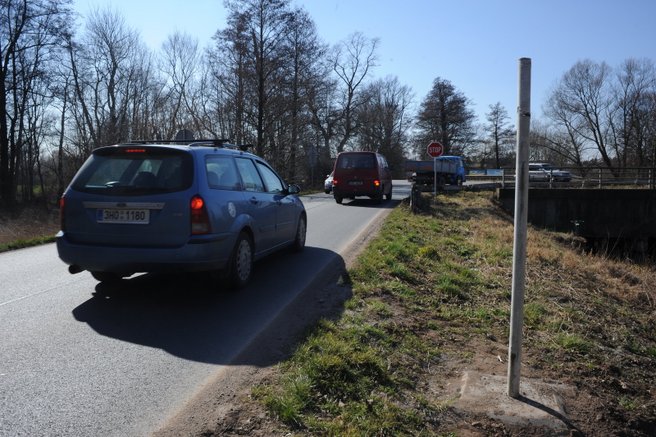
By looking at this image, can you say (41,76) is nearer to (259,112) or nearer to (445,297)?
(259,112)

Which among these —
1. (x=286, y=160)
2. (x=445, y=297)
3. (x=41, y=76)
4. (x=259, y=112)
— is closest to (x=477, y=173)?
(x=286, y=160)

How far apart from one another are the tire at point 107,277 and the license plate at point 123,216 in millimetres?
1133

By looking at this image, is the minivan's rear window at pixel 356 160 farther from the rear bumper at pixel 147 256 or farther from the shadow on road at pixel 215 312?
the rear bumper at pixel 147 256

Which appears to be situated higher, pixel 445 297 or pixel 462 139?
pixel 462 139

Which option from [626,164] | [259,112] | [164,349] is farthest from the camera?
[626,164]

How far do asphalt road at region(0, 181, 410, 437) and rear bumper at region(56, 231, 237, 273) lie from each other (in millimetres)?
443

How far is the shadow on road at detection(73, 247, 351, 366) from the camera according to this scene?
459cm

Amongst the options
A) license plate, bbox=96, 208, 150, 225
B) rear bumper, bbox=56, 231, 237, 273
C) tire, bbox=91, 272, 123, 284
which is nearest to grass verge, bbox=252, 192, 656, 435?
rear bumper, bbox=56, 231, 237, 273

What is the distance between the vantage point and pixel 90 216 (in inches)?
228

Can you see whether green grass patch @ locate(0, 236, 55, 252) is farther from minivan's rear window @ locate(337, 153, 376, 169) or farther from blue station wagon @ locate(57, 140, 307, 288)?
minivan's rear window @ locate(337, 153, 376, 169)

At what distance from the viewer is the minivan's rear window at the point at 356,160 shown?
21.5 m

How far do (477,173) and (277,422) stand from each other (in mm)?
66961

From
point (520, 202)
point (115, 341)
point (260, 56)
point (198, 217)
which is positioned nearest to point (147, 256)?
point (198, 217)

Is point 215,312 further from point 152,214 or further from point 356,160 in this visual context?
point 356,160
